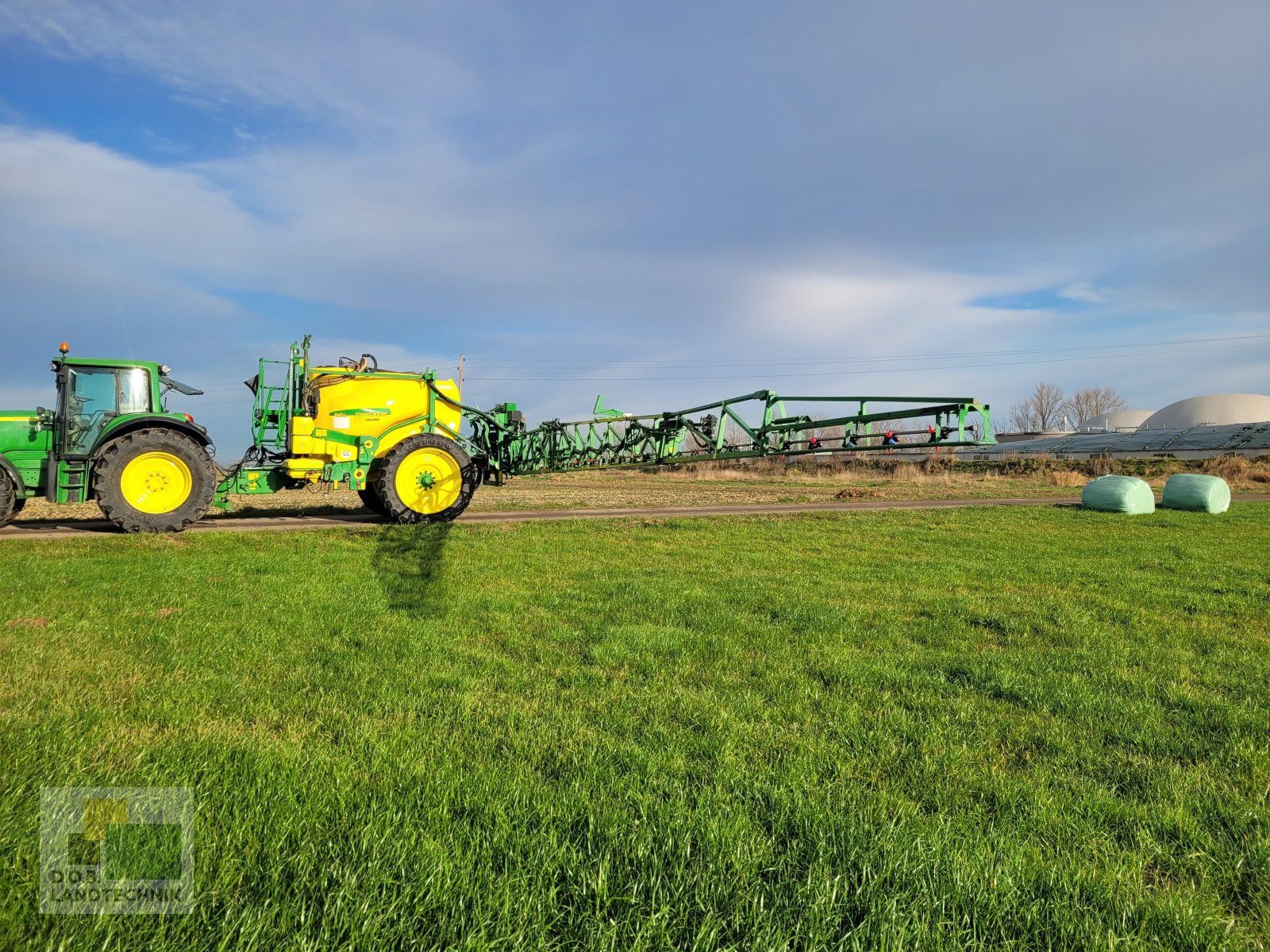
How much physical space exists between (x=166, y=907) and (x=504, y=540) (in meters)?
9.62

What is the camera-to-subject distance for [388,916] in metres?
2.18

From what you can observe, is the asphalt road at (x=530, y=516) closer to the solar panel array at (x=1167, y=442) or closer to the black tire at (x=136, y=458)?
the black tire at (x=136, y=458)

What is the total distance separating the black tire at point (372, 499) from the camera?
14.5 meters

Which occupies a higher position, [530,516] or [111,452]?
[111,452]

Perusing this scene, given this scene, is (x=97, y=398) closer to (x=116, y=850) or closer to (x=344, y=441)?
(x=344, y=441)

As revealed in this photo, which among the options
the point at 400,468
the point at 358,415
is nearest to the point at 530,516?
the point at 400,468

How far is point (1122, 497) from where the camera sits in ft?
59.5

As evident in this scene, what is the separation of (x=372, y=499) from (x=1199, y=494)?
20.6 metres

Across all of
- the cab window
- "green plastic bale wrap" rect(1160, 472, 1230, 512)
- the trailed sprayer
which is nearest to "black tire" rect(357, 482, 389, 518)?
the trailed sprayer

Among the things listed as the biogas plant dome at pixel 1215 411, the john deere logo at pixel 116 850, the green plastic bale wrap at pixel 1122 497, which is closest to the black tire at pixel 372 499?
the john deere logo at pixel 116 850

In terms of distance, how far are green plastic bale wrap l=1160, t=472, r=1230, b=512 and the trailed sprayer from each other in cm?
1174

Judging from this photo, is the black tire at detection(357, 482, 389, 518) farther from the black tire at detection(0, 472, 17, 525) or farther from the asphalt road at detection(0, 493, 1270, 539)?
the black tire at detection(0, 472, 17, 525)

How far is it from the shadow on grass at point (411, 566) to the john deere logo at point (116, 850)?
369 centimetres

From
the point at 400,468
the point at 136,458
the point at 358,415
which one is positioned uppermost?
the point at 358,415
